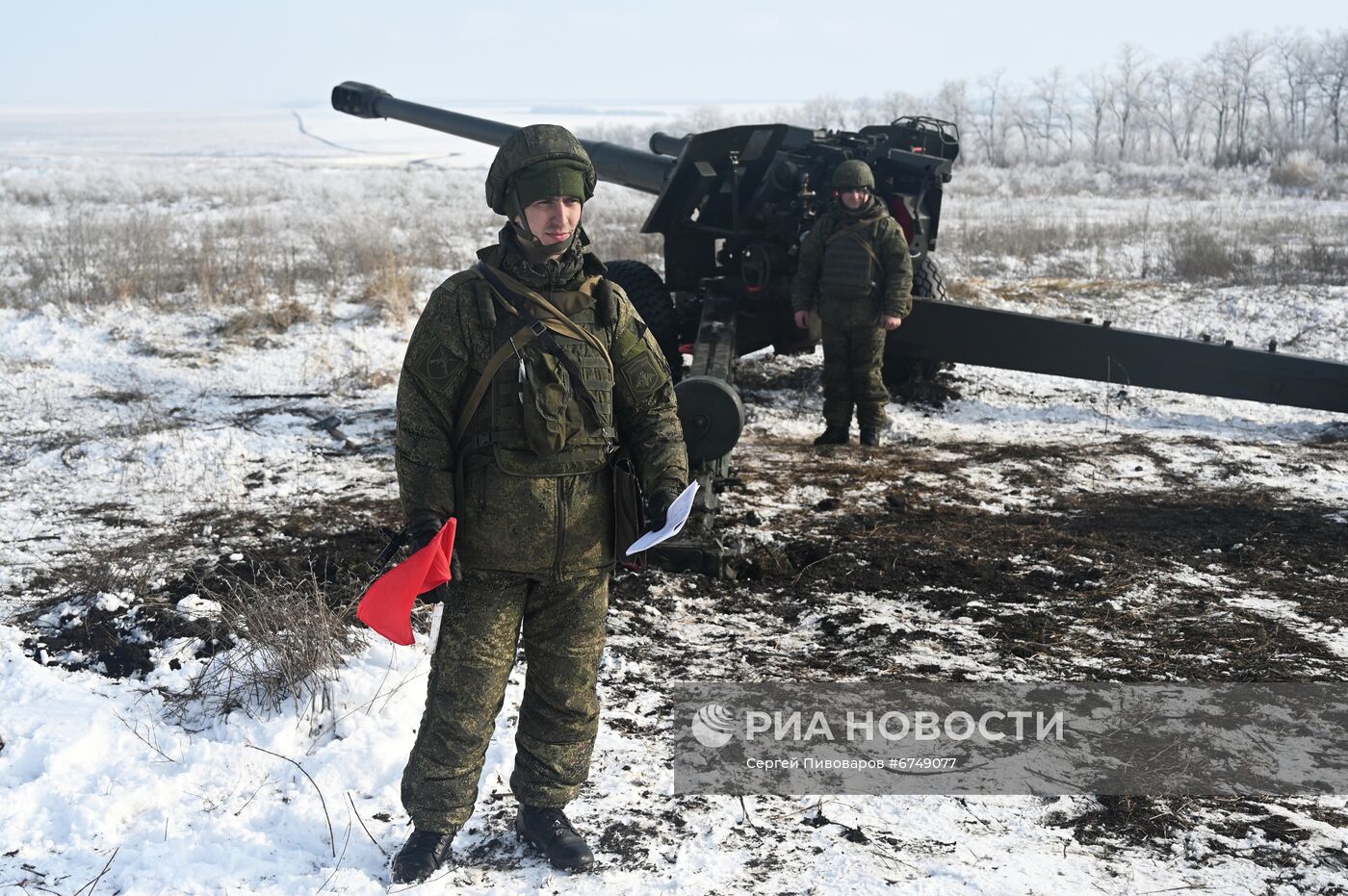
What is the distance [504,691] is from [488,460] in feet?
1.93

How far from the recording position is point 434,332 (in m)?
2.77

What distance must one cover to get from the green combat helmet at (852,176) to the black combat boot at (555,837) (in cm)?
461

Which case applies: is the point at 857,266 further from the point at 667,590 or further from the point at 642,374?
the point at 642,374

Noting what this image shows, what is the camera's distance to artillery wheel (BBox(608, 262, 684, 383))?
7.50 meters

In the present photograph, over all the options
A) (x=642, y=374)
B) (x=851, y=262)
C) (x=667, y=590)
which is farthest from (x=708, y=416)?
(x=851, y=262)

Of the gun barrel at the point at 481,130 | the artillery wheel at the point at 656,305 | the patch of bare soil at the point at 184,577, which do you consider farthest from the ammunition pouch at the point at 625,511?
the gun barrel at the point at 481,130

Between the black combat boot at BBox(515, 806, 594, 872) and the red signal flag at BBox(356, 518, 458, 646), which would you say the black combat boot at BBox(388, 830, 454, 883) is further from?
the red signal flag at BBox(356, 518, 458, 646)

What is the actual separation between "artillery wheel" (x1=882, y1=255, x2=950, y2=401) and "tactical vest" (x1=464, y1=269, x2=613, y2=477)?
529cm

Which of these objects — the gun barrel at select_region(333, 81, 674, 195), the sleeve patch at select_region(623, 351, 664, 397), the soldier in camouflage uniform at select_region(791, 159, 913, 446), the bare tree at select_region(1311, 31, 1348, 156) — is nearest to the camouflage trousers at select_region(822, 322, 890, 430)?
the soldier in camouflage uniform at select_region(791, 159, 913, 446)

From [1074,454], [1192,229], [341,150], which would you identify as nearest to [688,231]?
[1074,454]

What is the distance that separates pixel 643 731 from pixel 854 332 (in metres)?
3.99

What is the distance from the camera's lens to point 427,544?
8.80 feet

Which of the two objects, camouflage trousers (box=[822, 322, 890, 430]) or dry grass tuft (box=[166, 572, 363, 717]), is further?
camouflage trousers (box=[822, 322, 890, 430])

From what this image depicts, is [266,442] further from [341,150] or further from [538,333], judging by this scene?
[341,150]
